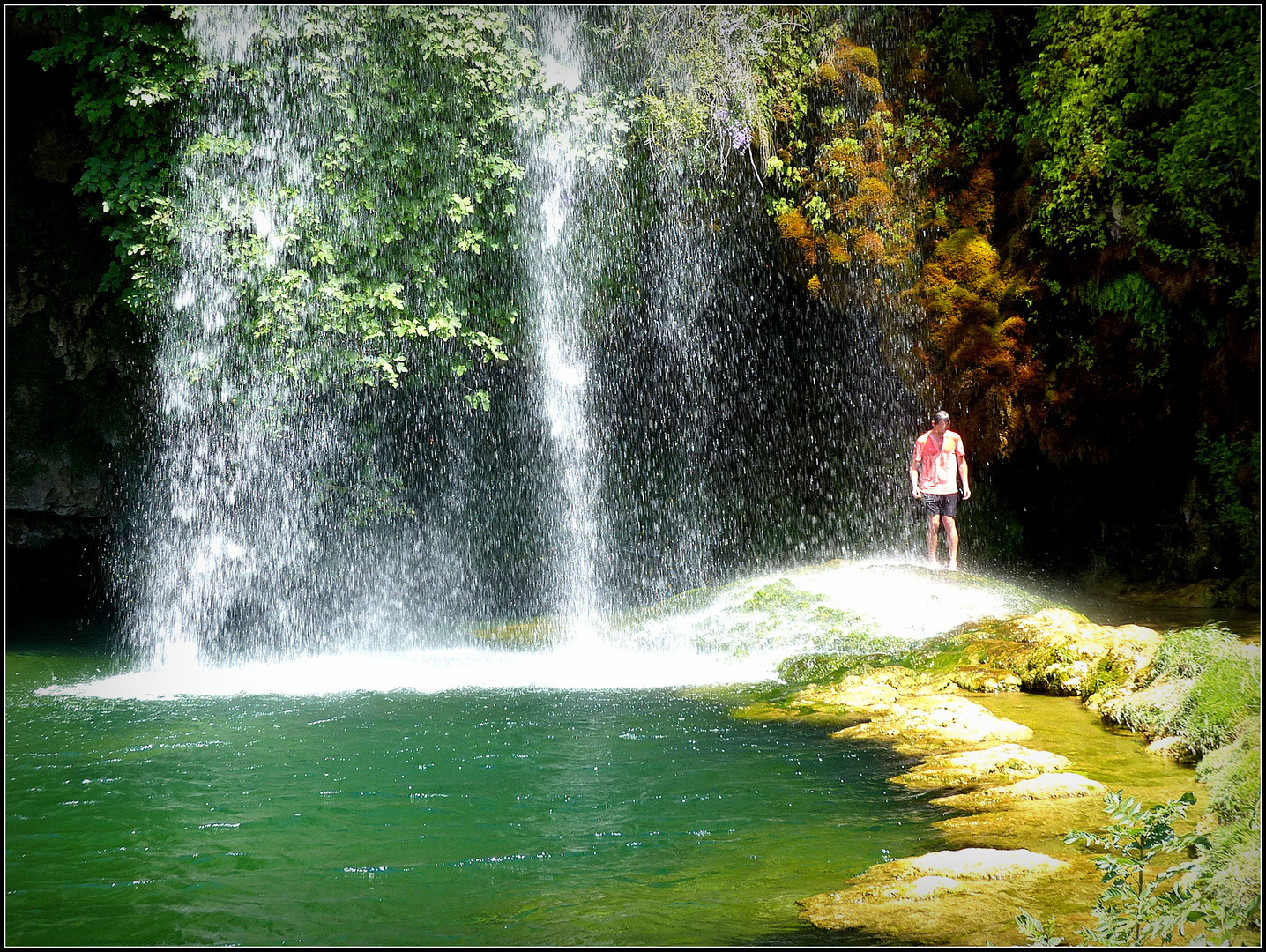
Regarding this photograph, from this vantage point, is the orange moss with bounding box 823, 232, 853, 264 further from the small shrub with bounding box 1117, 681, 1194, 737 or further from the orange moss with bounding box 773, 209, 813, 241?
the small shrub with bounding box 1117, 681, 1194, 737

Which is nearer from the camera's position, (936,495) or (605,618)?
(936,495)

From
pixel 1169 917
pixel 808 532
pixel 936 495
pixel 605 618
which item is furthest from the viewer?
pixel 808 532

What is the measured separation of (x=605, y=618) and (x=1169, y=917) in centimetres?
1006

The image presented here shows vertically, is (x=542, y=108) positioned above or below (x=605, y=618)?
above

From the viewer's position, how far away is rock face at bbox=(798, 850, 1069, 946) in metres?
3.50

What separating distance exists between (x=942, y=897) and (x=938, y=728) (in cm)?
300

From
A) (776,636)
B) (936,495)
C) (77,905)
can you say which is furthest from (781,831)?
(936,495)

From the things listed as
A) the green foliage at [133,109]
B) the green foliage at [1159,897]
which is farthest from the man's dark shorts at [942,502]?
the green foliage at [133,109]

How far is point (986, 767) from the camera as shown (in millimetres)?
5613

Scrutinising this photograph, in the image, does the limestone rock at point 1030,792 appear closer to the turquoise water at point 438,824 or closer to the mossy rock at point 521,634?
the turquoise water at point 438,824

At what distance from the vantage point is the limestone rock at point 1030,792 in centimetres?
502

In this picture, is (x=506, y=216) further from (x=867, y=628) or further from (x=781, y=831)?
(x=781, y=831)

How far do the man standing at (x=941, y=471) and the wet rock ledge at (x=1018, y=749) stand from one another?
2.92 m

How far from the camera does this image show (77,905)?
163 inches
